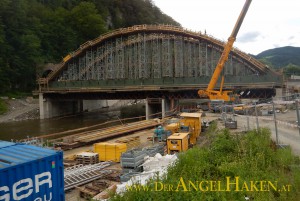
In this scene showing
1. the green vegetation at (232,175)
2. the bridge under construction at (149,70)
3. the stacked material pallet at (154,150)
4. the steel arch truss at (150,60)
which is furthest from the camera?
the steel arch truss at (150,60)

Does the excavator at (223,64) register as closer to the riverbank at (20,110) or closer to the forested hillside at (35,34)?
the riverbank at (20,110)

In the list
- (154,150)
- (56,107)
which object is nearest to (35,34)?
(56,107)

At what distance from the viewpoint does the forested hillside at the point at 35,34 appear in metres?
60.0

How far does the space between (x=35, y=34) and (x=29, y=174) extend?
221ft

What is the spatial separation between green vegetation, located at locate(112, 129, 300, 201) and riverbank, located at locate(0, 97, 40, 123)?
43819mm

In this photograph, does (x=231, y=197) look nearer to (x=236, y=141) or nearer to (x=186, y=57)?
(x=236, y=141)

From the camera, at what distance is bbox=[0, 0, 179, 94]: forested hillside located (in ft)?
197

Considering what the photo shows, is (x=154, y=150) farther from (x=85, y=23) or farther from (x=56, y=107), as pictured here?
(x=85, y=23)

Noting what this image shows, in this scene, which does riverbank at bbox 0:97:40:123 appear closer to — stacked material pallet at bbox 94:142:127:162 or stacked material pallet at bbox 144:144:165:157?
stacked material pallet at bbox 94:142:127:162

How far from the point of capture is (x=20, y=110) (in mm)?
51969

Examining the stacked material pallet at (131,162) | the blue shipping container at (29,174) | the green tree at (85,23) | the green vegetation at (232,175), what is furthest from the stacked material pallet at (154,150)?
the green tree at (85,23)

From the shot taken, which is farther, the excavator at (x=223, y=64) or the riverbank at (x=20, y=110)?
the riverbank at (x=20, y=110)

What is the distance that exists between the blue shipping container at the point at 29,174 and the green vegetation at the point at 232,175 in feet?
7.95

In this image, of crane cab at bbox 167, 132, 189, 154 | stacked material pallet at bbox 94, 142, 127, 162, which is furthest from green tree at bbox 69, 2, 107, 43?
crane cab at bbox 167, 132, 189, 154
